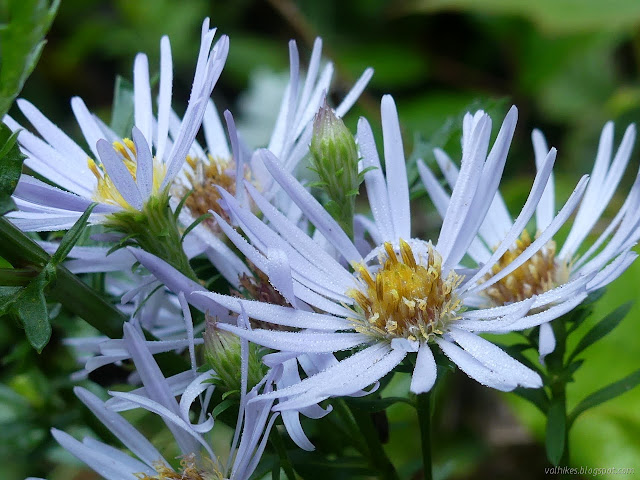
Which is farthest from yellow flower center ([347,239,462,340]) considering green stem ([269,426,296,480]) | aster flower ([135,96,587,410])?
green stem ([269,426,296,480])

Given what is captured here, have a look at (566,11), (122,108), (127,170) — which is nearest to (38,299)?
(127,170)

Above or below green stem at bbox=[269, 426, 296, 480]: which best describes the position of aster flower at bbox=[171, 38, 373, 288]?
above

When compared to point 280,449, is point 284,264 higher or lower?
higher

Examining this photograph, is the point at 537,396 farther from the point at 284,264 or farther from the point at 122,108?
the point at 122,108

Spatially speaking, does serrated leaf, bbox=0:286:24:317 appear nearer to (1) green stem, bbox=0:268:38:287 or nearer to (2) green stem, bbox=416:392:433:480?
(1) green stem, bbox=0:268:38:287

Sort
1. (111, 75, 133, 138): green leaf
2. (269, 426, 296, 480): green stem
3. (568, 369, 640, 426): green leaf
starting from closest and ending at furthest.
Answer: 1. (269, 426, 296, 480): green stem
2. (568, 369, 640, 426): green leaf
3. (111, 75, 133, 138): green leaf

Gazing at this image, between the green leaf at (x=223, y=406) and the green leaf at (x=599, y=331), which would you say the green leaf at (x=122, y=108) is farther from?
the green leaf at (x=599, y=331)
